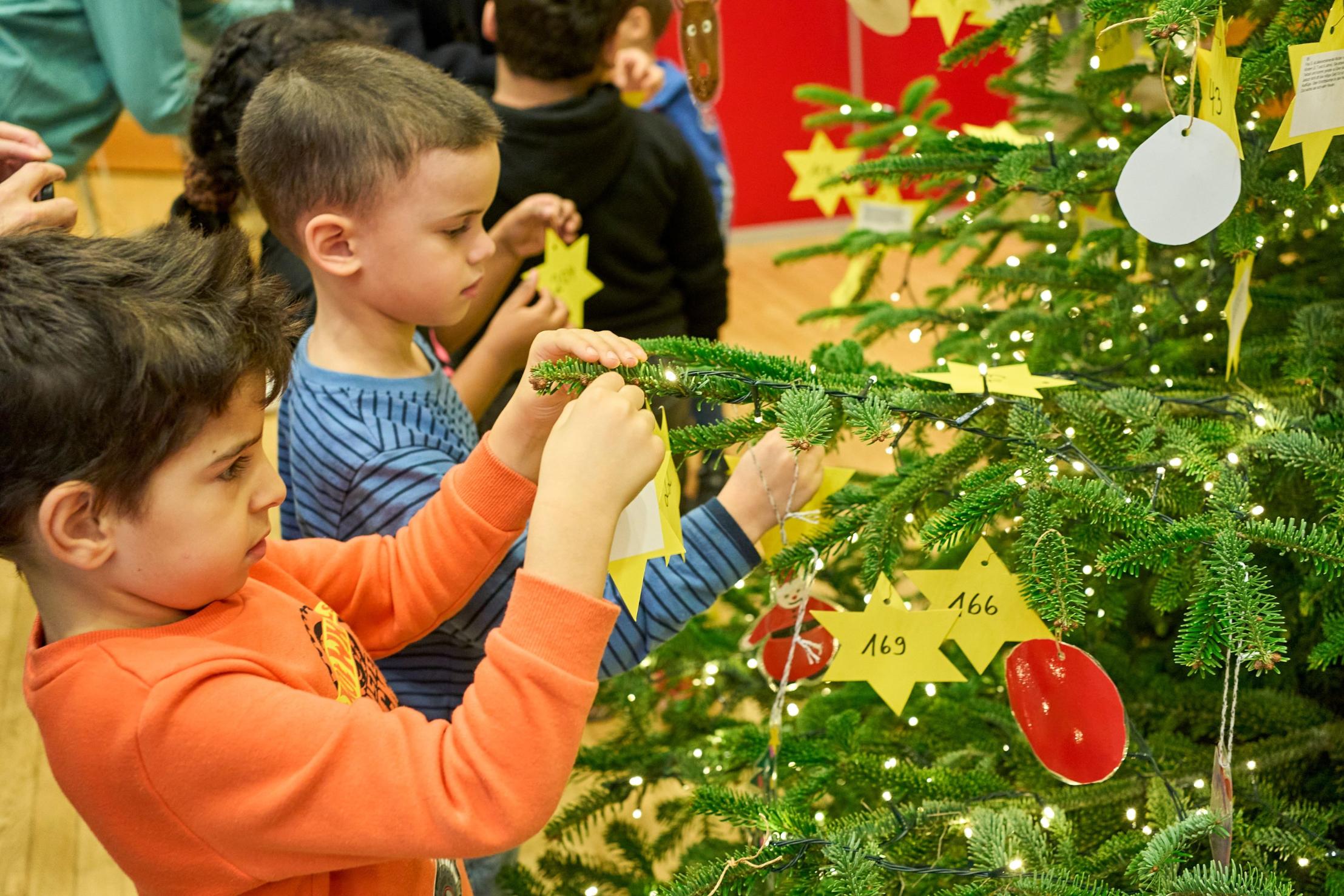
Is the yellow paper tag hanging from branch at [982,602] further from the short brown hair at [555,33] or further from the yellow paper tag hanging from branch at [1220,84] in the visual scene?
the short brown hair at [555,33]

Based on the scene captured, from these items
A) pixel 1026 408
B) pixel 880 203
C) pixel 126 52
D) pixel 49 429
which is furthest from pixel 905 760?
pixel 126 52

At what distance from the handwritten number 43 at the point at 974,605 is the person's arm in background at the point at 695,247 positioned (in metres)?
1.17

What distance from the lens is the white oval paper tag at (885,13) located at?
1154 mm

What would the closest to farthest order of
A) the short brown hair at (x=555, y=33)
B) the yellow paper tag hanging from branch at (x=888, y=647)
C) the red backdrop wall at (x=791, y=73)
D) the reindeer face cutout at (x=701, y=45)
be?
the yellow paper tag hanging from branch at (x=888, y=647)
the reindeer face cutout at (x=701, y=45)
the short brown hair at (x=555, y=33)
the red backdrop wall at (x=791, y=73)

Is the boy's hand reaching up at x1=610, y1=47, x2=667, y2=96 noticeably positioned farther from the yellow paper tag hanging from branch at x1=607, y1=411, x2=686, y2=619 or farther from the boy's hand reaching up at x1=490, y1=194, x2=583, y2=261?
the yellow paper tag hanging from branch at x1=607, y1=411, x2=686, y2=619

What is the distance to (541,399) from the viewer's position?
862 millimetres

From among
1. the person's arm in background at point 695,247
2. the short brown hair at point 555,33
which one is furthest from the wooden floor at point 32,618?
the short brown hair at point 555,33

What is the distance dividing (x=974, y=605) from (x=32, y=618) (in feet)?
6.87

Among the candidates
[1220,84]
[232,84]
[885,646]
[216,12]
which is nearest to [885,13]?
[1220,84]

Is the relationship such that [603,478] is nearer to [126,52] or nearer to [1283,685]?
[1283,685]

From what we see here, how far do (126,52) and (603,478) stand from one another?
1436 mm

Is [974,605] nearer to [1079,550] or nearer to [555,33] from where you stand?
[1079,550]

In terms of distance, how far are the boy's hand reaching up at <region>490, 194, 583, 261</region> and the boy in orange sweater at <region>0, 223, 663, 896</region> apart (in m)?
0.82

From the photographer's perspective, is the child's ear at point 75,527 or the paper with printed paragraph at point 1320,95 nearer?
the child's ear at point 75,527
